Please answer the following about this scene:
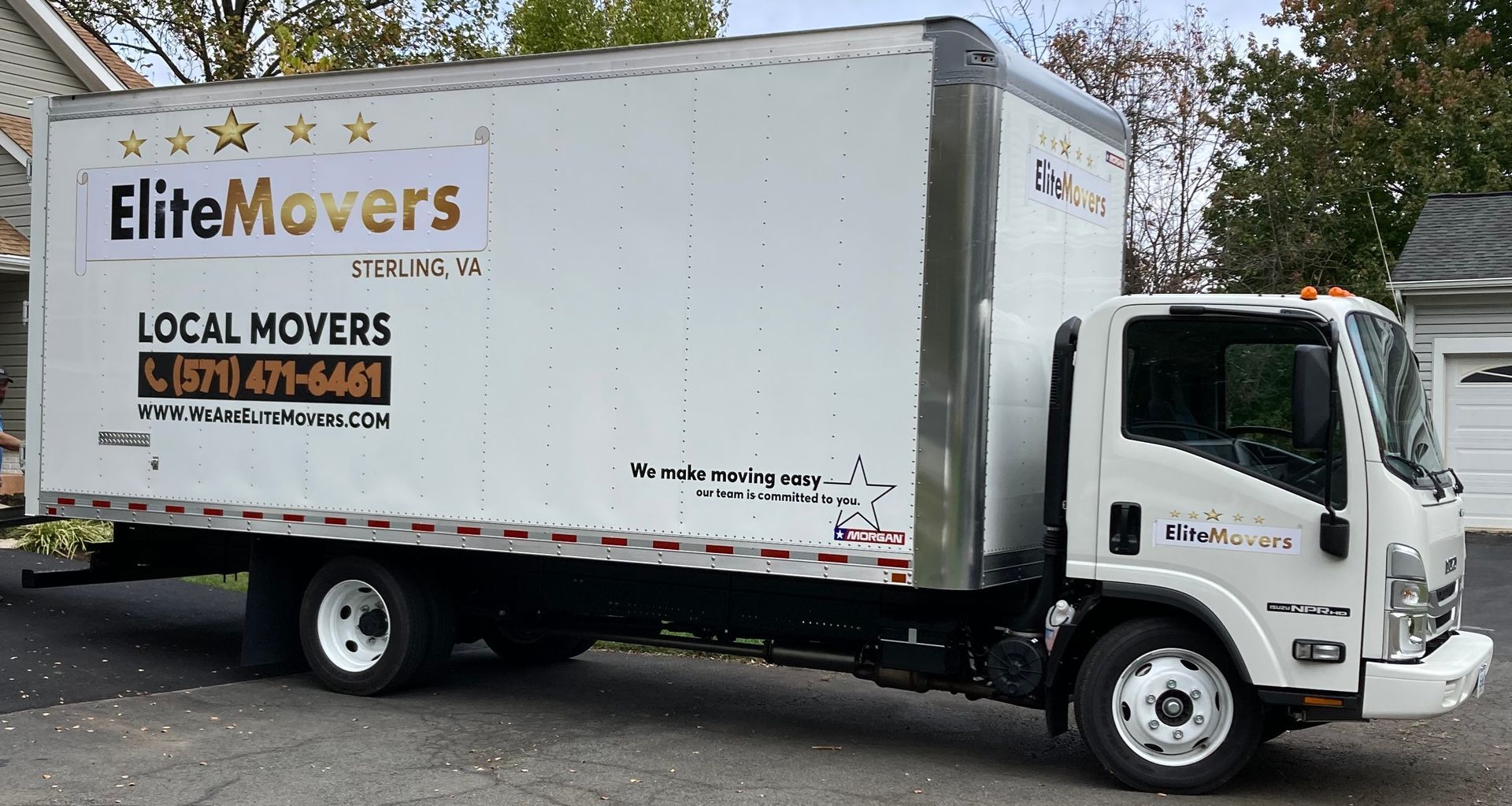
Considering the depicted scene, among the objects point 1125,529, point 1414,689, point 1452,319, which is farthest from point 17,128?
point 1452,319

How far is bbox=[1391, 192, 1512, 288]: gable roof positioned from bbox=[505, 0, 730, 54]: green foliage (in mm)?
15337

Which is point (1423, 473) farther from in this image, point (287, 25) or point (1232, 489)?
point (287, 25)

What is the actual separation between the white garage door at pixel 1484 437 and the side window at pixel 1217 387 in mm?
12278

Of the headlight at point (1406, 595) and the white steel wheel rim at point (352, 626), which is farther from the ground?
the headlight at point (1406, 595)

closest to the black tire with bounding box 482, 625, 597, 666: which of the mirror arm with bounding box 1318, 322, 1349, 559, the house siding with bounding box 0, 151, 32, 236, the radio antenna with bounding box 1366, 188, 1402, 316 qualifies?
the mirror arm with bounding box 1318, 322, 1349, 559

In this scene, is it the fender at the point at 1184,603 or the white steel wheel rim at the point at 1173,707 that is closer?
the fender at the point at 1184,603

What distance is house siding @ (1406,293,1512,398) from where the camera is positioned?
17641mm

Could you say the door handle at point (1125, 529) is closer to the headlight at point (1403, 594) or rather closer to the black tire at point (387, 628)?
the headlight at point (1403, 594)

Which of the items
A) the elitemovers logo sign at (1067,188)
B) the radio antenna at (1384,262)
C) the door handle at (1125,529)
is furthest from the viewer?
the radio antenna at (1384,262)

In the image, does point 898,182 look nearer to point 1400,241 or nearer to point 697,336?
point 697,336

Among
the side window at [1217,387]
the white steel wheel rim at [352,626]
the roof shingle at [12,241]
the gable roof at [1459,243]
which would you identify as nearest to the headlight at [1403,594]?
the side window at [1217,387]

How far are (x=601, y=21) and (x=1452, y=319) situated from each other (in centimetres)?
1863

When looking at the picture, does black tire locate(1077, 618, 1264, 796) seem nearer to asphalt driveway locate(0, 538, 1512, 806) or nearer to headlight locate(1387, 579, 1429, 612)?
asphalt driveway locate(0, 538, 1512, 806)

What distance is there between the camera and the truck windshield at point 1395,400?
6637mm
